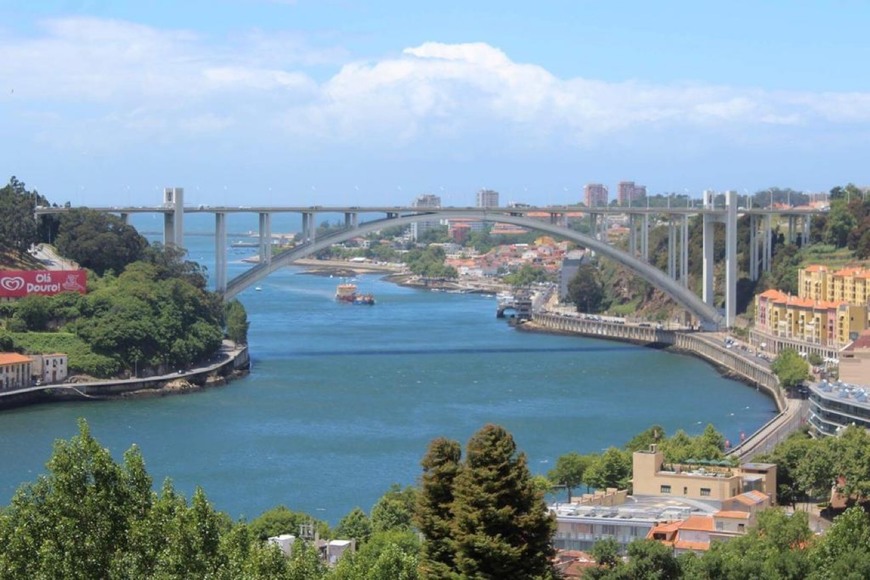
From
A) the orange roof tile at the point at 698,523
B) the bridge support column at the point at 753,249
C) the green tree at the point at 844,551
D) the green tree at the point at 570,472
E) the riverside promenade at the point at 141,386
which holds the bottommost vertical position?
the riverside promenade at the point at 141,386

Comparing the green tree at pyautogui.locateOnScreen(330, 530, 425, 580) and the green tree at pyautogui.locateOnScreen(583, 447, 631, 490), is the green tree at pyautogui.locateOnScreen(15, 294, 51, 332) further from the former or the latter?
the green tree at pyautogui.locateOnScreen(330, 530, 425, 580)

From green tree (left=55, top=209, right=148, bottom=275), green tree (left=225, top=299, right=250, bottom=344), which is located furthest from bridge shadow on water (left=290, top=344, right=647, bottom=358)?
green tree (left=55, top=209, right=148, bottom=275)

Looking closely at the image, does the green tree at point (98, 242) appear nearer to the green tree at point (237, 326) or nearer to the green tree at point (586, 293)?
the green tree at point (237, 326)

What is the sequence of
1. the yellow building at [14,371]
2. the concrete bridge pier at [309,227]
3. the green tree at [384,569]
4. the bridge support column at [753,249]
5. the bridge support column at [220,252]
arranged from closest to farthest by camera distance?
the green tree at [384,569], the yellow building at [14,371], the bridge support column at [220,252], the concrete bridge pier at [309,227], the bridge support column at [753,249]

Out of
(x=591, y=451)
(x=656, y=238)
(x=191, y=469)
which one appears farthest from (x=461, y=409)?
(x=656, y=238)

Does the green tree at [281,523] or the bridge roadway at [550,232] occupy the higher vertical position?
the bridge roadway at [550,232]

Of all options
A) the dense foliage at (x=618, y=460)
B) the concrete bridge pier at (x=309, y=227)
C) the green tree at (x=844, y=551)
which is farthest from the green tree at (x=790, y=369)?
the green tree at (x=844, y=551)

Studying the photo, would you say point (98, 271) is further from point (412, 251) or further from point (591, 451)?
point (412, 251)
